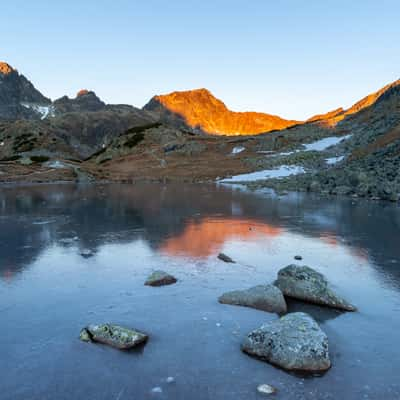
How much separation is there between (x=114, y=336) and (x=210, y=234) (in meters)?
13.7

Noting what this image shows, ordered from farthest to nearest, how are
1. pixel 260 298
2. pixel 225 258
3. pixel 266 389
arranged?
pixel 225 258, pixel 260 298, pixel 266 389

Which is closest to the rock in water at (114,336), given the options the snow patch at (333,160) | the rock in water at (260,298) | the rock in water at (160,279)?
the rock in water at (260,298)

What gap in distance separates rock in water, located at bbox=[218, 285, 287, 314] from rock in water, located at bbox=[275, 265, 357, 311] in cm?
80

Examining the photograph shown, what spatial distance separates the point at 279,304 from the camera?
11266 mm

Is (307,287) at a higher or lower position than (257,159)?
lower

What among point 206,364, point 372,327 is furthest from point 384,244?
point 206,364

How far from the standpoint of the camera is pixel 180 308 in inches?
447

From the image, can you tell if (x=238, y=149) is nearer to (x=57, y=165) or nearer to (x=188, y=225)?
(x=57, y=165)

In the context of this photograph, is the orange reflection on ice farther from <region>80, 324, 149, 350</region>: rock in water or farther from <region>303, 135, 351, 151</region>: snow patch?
<region>303, 135, 351, 151</region>: snow patch

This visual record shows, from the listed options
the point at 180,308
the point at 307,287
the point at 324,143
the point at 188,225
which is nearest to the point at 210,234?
the point at 188,225

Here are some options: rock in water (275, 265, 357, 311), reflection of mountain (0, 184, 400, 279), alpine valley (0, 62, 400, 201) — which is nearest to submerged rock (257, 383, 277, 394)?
rock in water (275, 265, 357, 311)

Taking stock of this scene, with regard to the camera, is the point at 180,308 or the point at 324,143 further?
the point at 324,143

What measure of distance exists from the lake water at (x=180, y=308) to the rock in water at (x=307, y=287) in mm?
360

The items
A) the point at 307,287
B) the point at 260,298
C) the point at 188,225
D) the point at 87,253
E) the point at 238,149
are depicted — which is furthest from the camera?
the point at 238,149
